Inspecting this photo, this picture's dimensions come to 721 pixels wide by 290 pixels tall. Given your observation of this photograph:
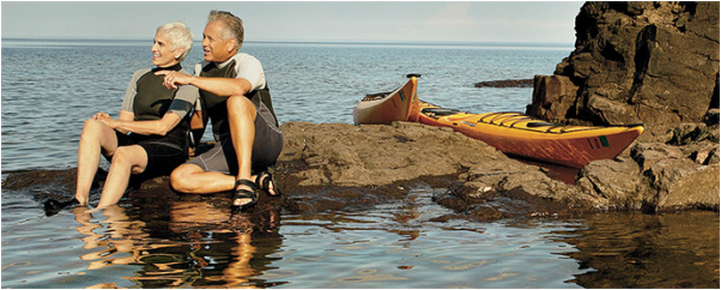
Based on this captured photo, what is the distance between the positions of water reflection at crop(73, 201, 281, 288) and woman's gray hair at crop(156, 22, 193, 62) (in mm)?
1477

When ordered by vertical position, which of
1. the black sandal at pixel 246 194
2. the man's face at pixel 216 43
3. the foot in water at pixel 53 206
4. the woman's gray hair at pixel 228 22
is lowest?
the foot in water at pixel 53 206

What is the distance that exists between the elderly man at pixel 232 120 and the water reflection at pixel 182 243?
0.26m

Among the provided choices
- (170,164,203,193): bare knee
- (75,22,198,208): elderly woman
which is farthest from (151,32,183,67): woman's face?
(170,164,203,193): bare knee

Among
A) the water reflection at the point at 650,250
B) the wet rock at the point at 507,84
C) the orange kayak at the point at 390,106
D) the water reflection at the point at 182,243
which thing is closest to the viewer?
the water reflection at the point at 182,243

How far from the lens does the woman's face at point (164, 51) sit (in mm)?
5637

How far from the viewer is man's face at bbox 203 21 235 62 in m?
5.53

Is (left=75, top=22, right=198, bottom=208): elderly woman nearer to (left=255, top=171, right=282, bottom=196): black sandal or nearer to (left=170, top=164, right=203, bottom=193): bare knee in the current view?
(left=170, top=164, right=203, bottom=193): bare knee

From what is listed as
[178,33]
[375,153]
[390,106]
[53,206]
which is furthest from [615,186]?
[390,106]

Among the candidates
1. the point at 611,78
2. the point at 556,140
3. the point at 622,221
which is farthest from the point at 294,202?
the point at 611,78

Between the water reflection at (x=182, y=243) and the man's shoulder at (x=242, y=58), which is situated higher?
the man's shoulder at (x=242, y=58)

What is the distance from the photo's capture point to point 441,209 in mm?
6031

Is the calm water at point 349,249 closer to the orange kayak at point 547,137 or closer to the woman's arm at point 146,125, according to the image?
the woman's arm at point 146,125

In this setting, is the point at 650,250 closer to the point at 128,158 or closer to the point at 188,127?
the point at 188,127

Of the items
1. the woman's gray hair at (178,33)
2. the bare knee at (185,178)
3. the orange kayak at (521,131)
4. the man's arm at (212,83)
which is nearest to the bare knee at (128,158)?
the bare knee at (185,178)
